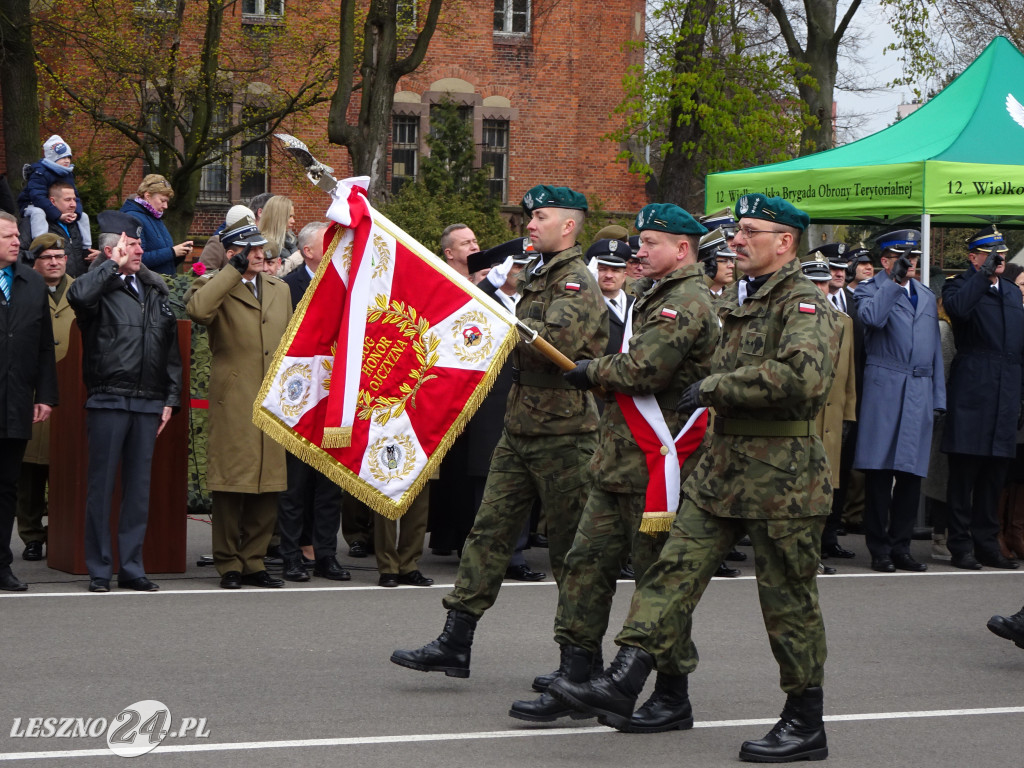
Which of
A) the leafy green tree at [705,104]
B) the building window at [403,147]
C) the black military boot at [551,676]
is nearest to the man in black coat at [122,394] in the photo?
the black military boot at [551,676]

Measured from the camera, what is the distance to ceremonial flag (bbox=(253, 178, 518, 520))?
6.87 m

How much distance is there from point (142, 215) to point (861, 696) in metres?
7.09

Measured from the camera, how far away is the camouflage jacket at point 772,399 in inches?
213

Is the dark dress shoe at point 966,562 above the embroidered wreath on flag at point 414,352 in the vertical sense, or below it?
below

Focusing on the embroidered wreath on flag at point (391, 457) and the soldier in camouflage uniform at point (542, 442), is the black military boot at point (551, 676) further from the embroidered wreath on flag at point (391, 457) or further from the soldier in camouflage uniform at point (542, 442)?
the embroidered wreath on flag at point (391, 457)

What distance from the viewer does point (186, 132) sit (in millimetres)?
31422

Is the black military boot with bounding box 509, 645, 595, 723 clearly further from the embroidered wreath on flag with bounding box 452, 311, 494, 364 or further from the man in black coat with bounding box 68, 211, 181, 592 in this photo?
the man in black coat with bounding box 68, 211, 181, 592

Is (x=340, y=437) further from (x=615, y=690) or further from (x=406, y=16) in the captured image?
(x=406, y=16)

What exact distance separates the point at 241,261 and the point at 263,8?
2737cm

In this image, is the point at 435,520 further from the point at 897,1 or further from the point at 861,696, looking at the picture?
the point at 897,1

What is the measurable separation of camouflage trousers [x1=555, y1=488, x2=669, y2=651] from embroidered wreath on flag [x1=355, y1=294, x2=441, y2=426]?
3.98 feet

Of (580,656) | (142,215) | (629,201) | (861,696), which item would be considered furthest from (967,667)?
(629,201)

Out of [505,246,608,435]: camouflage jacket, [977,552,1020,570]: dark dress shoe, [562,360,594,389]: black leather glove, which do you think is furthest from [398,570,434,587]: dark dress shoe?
[977,552,1020,570]: dark dress shoe

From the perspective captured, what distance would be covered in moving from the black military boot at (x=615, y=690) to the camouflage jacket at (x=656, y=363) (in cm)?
78
